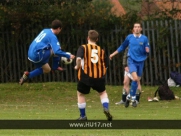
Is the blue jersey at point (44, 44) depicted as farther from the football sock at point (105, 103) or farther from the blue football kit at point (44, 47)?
the football sock at point (105, 103)

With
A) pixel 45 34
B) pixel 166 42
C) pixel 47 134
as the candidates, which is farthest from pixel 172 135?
pixel 166 42

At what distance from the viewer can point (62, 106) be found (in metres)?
21.5

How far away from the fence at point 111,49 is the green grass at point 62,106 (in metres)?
1.17

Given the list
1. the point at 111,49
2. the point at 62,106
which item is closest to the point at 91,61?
the point at 62,106

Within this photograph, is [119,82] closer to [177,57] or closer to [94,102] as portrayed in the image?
[177,57]

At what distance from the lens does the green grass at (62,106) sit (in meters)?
15.2

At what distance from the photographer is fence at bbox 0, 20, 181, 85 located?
90.9 ft

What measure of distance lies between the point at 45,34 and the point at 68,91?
9.69m

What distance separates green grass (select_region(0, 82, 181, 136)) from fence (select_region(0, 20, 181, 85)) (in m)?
1.17

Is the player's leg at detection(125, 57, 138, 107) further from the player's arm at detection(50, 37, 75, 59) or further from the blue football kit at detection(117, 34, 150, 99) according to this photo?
the player's arm at detection(50, 37, 75, 59)

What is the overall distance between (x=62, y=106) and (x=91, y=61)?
7367 millimetres

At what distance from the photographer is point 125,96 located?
2108 centimetres

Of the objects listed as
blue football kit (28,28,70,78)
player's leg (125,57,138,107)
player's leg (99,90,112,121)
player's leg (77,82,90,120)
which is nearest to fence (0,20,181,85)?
player's leg (125,57,138,107)

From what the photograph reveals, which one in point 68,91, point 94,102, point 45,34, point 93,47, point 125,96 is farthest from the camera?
point 68,91
